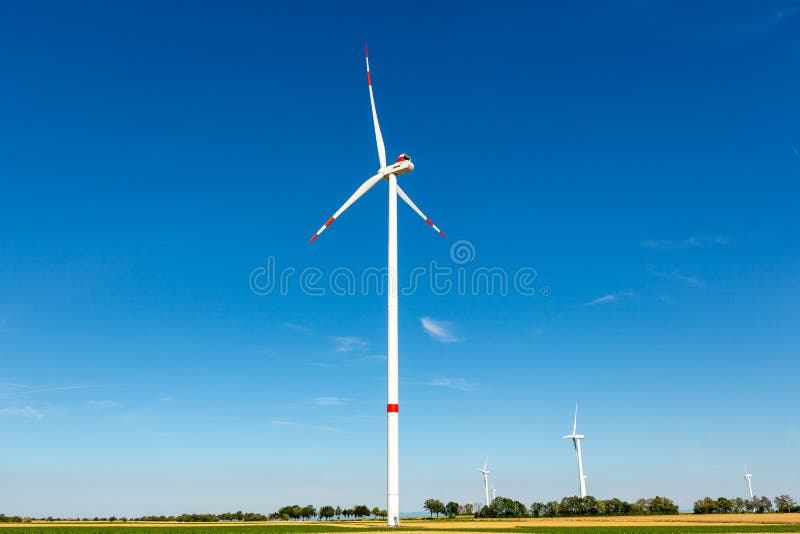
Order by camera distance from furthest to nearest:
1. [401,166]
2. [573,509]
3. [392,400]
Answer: [573,509] < [401,166] < [392,400]

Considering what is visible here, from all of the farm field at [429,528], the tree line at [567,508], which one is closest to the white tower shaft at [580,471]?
the tree line at [567,508]

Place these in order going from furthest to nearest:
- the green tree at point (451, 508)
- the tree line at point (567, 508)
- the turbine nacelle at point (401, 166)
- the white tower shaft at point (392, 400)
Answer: the green tree at point (451, 508) < the tree line at point (567, 508) < the turbine nacelle at point (401, 166) < the white tower shaft at point (392, 400)

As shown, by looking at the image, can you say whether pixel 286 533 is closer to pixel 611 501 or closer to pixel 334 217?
pixel 334 217

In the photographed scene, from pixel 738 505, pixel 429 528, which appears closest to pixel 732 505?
pixel 738 505

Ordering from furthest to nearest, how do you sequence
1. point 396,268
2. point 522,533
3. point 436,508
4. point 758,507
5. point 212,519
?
1. point 436,508
2. point 758,507
3. point 212,519
4. point 396,268
5. point 522,533

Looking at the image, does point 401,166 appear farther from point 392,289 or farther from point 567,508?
point 567,508

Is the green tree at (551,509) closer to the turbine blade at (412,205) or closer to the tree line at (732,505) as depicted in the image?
the tree line at (732,505)

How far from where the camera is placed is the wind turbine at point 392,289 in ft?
207

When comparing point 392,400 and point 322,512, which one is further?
point 322,512

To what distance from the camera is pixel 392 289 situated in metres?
68.8

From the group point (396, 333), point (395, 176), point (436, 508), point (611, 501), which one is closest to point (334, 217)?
point (395, 176)

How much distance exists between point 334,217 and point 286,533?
112ft

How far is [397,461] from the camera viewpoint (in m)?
63.2

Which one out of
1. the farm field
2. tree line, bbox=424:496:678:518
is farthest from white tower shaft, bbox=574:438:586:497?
the farm field
